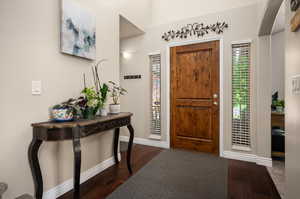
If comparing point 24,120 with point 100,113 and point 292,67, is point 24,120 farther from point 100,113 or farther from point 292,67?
point 292,67

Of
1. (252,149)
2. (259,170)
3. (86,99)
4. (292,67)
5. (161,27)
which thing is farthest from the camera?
(161,27)

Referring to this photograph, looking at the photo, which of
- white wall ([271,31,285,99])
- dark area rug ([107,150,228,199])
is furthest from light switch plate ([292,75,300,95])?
white wall ([271,31,285,99])

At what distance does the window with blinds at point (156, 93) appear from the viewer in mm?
3250

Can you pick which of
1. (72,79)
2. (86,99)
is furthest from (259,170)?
(72,79)

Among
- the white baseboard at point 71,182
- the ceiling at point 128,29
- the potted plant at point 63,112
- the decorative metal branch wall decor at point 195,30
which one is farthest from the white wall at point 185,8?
the white baseboard at point 71,182

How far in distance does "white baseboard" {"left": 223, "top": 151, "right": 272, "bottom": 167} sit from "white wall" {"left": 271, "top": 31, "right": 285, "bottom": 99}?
1.70m

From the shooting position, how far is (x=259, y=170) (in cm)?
224

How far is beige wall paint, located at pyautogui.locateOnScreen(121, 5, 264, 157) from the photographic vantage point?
2.50m

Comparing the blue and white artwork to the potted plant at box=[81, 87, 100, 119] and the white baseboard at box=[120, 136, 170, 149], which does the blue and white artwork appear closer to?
the potted plant at box=[81, 87, 100, 119]

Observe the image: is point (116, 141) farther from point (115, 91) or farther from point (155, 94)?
point (155, 94)

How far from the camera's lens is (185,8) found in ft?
9.95

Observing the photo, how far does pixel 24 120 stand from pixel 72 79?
651mm

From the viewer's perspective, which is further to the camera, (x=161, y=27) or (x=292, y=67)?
(x=161, y=27)

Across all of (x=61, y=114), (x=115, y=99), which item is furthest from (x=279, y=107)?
(x=61, y=114)
